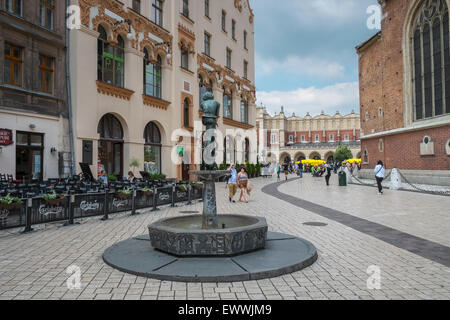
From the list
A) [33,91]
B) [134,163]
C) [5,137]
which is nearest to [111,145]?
[134,163]

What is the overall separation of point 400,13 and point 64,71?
81.2 feet

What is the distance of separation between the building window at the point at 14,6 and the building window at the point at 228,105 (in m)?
20.8

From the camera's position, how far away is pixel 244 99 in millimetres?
37625

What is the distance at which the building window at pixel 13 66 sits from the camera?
45.9 ft

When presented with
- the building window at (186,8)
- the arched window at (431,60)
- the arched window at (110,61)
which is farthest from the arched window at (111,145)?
the arched window at (431,60)

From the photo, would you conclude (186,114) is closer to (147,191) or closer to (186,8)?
(186,8)

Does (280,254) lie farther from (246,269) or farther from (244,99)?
(244,99)

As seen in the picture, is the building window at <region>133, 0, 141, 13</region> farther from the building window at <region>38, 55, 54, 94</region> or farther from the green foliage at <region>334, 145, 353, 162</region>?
the green foliage at <region>334, 145, 353, 162</region>

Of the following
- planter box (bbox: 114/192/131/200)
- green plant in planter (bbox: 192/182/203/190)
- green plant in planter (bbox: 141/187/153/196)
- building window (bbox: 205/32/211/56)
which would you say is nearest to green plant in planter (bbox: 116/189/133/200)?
planter box (bbox: 114/192/131/200)

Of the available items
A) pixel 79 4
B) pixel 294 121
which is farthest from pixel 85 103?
pixel 294 121

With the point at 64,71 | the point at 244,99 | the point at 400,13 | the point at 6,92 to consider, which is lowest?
the point at 6,92

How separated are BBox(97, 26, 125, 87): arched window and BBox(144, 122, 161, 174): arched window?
3.76 m

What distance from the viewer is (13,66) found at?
14.3 m

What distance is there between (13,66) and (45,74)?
4.95 feet
